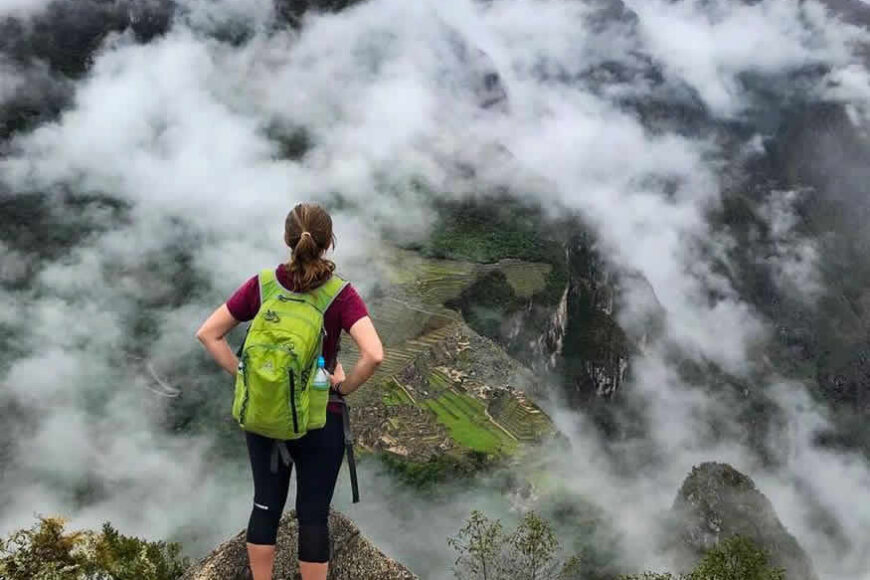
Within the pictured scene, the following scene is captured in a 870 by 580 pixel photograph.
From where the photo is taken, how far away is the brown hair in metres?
6.17

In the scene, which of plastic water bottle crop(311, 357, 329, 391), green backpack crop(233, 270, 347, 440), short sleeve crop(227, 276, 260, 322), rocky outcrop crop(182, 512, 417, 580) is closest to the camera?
green backpack crop(233, 270, 347, 440)

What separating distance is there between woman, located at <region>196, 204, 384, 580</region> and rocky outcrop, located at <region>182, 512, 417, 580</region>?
10.5ft

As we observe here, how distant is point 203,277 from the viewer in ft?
445

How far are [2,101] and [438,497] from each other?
520 ft

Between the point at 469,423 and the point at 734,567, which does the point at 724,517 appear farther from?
the point at 734,567

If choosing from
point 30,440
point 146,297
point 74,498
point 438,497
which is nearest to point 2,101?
point 146,297

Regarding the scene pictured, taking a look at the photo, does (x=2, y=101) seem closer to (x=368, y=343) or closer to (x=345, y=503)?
(x=345, y=503)

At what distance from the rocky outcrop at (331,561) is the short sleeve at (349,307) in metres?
5.71

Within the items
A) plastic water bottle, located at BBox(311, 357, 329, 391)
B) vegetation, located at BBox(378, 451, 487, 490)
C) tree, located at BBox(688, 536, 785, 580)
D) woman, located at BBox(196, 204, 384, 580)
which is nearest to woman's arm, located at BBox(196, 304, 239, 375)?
woman, located at BBox(196, 204, 384, 580)

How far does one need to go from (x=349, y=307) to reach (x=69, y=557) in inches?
834

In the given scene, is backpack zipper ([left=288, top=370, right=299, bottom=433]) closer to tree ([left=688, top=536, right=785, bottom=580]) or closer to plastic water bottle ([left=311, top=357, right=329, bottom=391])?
plastic water bottle ([left=311, top=357, right=329, bottom=391])

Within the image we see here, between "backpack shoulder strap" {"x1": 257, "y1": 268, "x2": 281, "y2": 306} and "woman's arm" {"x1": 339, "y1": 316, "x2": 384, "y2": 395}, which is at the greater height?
"backpack shoulder strap" {"x1": 257, "y1": 268, "x2": 281, "y2": 306}

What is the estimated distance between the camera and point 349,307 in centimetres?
648

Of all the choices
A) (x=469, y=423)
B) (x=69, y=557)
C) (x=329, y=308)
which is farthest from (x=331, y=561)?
(x=469, y=423)
